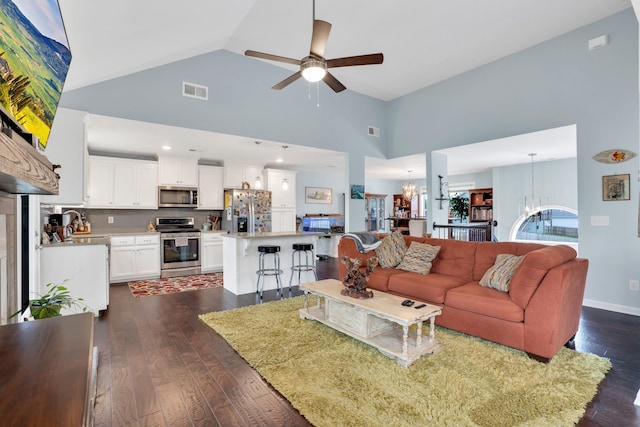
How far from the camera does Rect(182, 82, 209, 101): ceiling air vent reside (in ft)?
15.6

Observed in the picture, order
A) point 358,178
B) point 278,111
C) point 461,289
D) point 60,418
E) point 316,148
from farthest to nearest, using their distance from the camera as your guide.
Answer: point 358,178 → point 316,148 → point 278,111 → point 461,289 → point 60,418

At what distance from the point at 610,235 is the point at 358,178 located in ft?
13.5

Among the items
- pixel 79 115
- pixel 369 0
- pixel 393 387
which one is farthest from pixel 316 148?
pixel 393 387

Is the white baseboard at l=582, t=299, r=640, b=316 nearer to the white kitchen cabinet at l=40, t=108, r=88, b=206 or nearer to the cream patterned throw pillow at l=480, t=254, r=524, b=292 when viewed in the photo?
the cream patterned throw pillow at l=480, t=254, r=524, b=292

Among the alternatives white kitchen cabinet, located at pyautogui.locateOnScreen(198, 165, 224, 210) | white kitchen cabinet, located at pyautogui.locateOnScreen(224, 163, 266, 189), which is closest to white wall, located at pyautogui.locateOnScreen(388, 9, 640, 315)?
white kitchen cabinet, located at pyautogui.locateOnScreen(224, 163, 266, 189)

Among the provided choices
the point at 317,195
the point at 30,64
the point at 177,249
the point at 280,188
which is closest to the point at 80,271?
the point at 177,249

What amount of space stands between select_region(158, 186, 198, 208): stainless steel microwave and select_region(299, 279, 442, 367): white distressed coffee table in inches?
173

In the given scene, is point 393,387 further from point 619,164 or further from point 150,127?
point 150,127

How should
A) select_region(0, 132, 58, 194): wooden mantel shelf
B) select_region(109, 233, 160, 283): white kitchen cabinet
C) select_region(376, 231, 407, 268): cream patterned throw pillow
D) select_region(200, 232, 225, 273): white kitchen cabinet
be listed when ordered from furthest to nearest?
select_region(200, 232, 225, 273): white kitchen cabinet, select_region(109, 233, 160, 283): white kitchen cabinet, select_region(376, 231, 407, 268): cream patterned throw pillow, select_region(0, 132, 58, 194): wooden mantel shelf

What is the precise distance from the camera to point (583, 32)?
14.1 feet

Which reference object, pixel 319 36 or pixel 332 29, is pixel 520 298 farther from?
pixel 332 29

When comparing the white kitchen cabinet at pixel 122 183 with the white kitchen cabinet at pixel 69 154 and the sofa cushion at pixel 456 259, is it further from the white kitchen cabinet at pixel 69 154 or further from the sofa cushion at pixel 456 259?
the sofa cushion at pixel 456 259

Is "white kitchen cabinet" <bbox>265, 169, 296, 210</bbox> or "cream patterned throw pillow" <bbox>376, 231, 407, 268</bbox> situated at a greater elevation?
"white kitchen cabinet" <bbox>265, 169, 296, 210</bbox>

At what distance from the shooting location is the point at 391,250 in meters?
4.38
